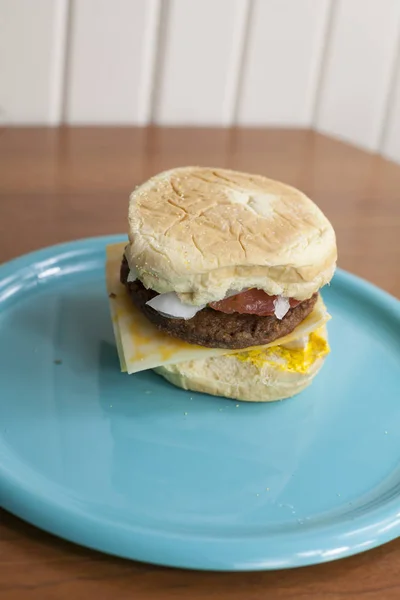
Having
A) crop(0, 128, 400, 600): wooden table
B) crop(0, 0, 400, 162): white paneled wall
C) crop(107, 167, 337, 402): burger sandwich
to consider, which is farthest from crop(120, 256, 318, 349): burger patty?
crop(0, 0, 400, 162): white paneled wall

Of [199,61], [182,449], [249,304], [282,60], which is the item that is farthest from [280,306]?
[282,60]

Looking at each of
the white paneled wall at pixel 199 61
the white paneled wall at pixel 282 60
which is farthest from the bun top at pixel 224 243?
the white paneled wall at pixel 282 60

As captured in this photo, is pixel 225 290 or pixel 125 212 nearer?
pixel 225 290

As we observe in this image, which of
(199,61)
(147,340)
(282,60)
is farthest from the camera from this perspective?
(282,60)

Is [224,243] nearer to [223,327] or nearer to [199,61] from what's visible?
[223,327]

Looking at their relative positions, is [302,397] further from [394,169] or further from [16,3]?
[16,3]

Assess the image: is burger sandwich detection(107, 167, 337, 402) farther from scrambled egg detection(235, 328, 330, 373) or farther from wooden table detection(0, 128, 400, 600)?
wooden table detection(0, 128, 400, 600)
